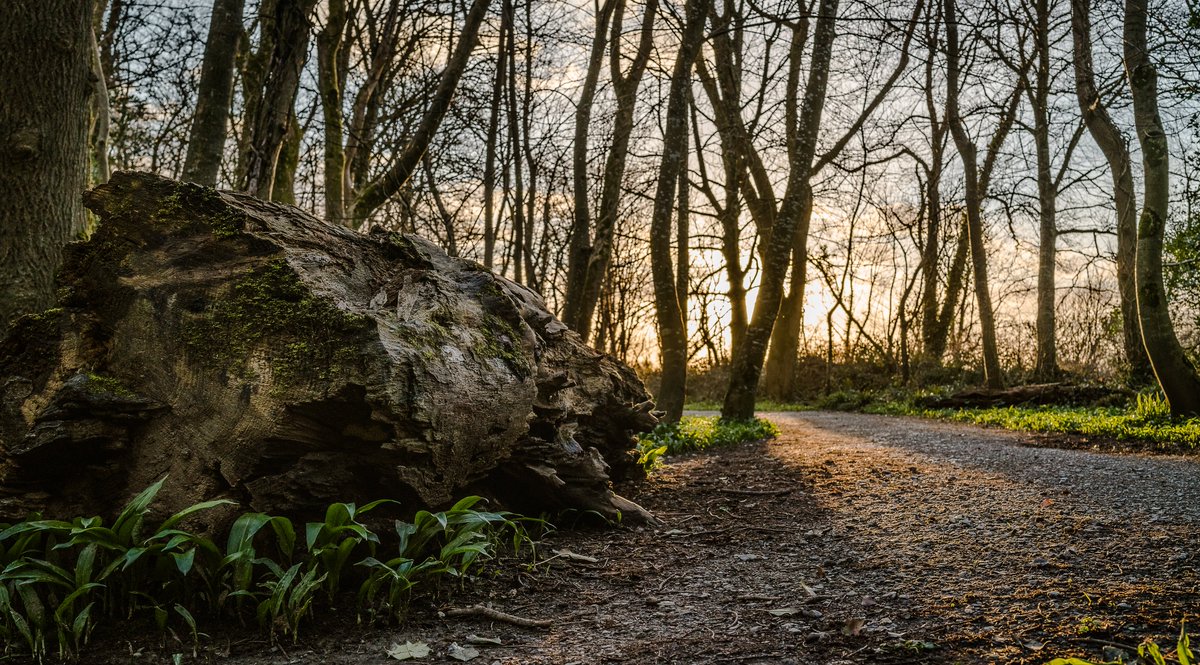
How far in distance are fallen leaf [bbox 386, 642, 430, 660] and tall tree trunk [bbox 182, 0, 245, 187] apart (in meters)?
4.45

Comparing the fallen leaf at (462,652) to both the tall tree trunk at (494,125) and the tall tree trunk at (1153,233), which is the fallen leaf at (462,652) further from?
the tall tree trunk at (1153,233)

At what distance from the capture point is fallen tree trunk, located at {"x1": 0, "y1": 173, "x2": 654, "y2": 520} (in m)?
3.23

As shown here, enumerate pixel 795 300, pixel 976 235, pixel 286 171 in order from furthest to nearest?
1. pixel 795 300
2. pixel 976 235
3. pixel 286 171

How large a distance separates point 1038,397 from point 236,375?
13552 millimetres

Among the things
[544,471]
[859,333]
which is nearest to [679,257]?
[544,471]

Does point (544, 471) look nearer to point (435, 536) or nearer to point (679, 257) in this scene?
point (435, 536)

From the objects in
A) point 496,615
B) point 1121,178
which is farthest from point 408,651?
point 1121,178

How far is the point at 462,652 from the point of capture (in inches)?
109

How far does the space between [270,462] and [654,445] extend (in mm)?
5434

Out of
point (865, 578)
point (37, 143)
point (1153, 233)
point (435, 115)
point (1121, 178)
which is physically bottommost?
point (865, 578)

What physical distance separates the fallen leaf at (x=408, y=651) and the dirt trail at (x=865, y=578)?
0.15ft

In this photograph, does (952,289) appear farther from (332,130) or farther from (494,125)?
(332,130)

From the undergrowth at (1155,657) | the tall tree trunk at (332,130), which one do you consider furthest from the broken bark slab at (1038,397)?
the tall tree trunk at (332,130)

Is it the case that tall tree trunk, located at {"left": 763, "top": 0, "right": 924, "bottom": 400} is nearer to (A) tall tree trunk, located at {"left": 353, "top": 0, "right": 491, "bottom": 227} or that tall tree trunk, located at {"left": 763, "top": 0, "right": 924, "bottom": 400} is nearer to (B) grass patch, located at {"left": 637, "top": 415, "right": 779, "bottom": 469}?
(B) grass patch, located at {"left": 637, "top": 415, "right": 779, "bottom": 469}
